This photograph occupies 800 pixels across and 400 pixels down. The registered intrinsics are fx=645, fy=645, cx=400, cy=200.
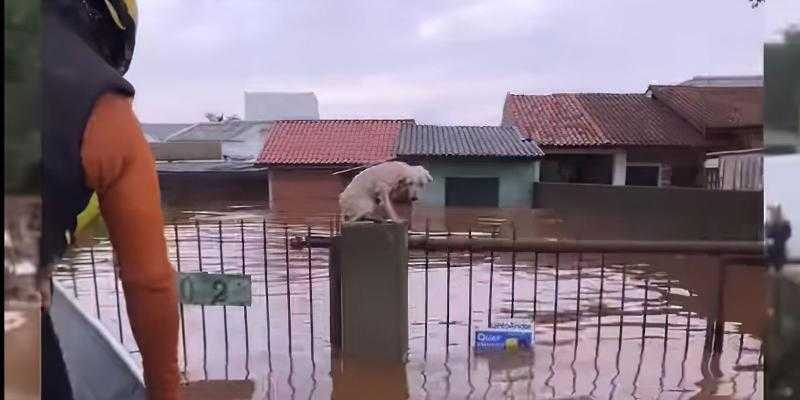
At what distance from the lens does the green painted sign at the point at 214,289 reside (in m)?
A: 2.33

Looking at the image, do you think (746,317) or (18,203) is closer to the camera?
(18,203)

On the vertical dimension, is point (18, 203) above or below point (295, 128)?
below

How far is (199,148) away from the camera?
95.7 inches

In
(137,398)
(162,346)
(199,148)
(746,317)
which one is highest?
(199,148)

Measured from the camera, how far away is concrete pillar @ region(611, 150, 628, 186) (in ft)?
22.0

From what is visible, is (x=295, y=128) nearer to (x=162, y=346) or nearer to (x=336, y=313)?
(x=336, y=313)

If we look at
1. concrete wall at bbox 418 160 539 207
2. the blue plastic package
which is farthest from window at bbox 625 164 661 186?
the blue plastic package

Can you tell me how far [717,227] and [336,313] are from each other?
16.4 feet

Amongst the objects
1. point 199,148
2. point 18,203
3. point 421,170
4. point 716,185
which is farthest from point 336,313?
point 716,185

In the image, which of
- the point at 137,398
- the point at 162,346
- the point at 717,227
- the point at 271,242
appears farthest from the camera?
the point at 271,242

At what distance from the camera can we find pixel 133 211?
117 centimetres

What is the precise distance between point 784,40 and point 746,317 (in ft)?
13.4

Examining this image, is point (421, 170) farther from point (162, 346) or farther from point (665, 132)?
point (665, 132)

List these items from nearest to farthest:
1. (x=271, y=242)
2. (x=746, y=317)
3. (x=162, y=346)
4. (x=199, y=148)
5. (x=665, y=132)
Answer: (x=162, y=346), (x=199, y=148), (x=746, y=317), (x=665, y=132), (x=271, y=242)
